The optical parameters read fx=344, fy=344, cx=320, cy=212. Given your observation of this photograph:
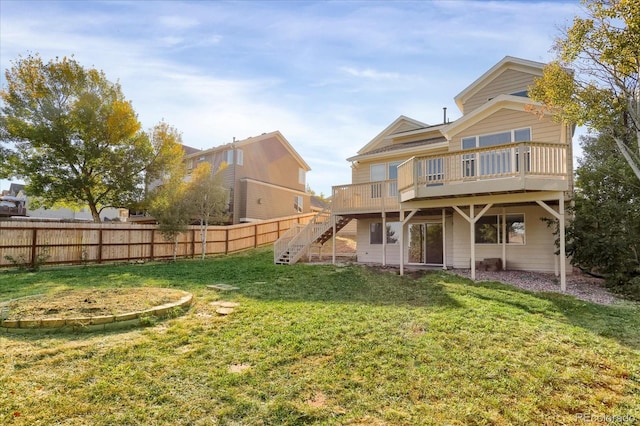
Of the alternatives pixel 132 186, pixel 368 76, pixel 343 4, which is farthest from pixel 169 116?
pixel 343 4

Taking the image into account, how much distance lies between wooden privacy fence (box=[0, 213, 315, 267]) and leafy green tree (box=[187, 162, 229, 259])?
33.5 inches

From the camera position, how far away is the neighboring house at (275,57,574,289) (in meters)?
9.49

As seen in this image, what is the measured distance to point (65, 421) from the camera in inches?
117

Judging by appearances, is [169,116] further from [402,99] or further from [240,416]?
[240,416]

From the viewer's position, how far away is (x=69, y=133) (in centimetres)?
1828

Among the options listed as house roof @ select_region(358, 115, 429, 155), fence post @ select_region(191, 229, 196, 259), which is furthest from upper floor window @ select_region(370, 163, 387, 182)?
fence post @ select_region(191, 229, 196, 259)

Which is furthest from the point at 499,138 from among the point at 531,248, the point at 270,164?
the point at 270,164

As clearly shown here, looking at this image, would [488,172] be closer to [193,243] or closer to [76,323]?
[76,323]

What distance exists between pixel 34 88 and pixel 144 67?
1280 centimetres

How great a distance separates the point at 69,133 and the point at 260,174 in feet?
38.0

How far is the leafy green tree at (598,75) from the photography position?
27.4ft

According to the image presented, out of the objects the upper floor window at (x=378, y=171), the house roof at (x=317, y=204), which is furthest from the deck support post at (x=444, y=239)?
the house roof at (x=317, y=204)

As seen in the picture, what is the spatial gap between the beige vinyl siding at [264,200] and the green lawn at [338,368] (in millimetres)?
17128

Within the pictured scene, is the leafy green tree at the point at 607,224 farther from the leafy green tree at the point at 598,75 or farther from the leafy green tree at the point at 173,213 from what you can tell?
the leafy green tree at the point at 173,213
